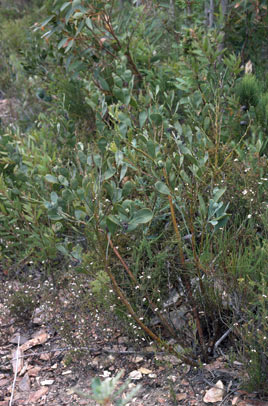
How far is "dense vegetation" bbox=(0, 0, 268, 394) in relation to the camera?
199 cm

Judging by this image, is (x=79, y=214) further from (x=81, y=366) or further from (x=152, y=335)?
(x=81, y=366)

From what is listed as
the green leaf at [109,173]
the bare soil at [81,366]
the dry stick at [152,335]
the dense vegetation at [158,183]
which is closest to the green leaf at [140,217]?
the dense vegetation at [158,183]

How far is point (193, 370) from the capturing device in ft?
7.04

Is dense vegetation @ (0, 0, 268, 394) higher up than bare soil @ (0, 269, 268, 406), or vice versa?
dense vegetation @ (0, 0, 268, 394)

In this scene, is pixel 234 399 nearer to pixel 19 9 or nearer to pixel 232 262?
pixel 232 262

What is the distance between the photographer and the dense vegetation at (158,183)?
6.52 feet

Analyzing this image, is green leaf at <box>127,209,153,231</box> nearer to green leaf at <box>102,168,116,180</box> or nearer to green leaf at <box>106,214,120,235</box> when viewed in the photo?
green leaf at <box>106,214,120,235</box>

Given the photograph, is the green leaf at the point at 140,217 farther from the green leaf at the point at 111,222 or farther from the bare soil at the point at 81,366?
the bare soil at the point at 81,366

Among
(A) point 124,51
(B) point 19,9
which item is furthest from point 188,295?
(B) point 19,9

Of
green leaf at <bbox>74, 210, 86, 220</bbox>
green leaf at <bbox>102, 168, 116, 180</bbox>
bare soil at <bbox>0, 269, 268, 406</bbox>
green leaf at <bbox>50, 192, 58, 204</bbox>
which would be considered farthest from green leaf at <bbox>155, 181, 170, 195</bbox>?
bare soil at <bbox>0, 269, 268, 406</bbox>

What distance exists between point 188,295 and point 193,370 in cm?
33

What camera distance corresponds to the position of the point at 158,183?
1.83 metres

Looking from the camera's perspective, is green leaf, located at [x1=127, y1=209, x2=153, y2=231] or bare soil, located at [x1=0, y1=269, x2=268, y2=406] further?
→ bare soil, located at [x1=0, y1=269, x2=268, y2=406]

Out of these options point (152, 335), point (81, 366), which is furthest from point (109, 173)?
point (81, 366)
